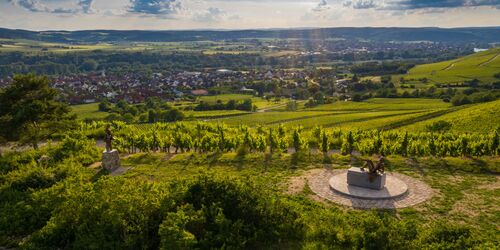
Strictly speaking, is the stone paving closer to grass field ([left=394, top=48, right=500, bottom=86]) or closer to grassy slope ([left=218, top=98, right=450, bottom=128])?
grassy slope ([left=218, top=98, right=450, bottom=128])

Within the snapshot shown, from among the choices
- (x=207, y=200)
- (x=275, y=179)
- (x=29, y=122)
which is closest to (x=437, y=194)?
(x=275, y=179)

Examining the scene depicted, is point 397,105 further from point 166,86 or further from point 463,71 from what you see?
point 166,86

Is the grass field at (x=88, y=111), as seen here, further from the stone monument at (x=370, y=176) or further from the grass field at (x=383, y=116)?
the stone monument at (x=370, y=176)

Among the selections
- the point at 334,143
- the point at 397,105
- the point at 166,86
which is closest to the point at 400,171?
the point at 334,143

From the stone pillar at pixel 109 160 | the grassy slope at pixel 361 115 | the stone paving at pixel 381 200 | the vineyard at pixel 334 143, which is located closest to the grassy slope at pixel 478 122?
the grassy slope at pixel 361 115

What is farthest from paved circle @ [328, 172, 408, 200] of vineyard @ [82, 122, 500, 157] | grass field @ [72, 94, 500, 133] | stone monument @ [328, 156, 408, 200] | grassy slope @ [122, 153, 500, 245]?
grass field @ [72, 94, 500, 133]

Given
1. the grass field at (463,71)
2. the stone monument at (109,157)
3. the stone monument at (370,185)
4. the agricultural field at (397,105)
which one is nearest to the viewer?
the stone monument at (370,185)

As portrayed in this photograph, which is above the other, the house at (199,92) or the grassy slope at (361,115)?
the grassy slope at (361,115)
